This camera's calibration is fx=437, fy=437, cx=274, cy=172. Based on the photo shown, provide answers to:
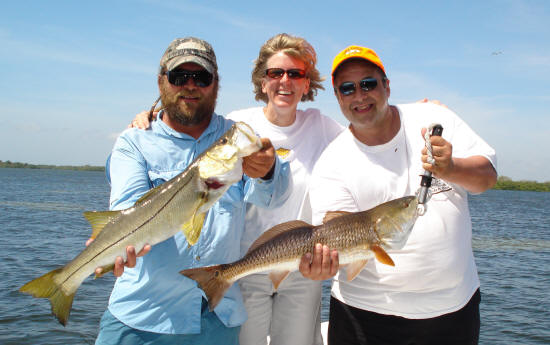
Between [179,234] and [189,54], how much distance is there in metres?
1.55

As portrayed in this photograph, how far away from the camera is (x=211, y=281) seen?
11.7 ft

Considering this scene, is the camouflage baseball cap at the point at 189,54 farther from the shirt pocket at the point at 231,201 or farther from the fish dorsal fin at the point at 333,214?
the fish dorsal fin at the point at 333,214

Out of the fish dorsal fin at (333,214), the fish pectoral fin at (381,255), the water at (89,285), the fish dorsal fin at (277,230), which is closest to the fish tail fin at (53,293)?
the fish dorsal fin at (277,230)

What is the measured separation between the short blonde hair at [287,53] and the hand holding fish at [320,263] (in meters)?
2.23

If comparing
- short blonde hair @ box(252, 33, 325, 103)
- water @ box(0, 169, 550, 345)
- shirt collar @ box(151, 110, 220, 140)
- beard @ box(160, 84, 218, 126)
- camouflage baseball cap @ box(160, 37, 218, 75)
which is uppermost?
short blonde hair @ box(252, 33, 325, 103)

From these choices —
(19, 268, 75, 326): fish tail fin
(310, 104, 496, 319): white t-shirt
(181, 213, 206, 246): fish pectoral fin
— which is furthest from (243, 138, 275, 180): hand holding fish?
(19, 268, 75, 326): fish tail fin

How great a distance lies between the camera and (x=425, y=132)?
3.37 meters

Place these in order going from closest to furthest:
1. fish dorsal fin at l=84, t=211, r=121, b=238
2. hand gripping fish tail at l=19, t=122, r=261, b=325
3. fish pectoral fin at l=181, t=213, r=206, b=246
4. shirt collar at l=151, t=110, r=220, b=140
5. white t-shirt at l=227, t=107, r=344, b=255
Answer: hand gripping fish tail at l=19, t=122, r=261, b=325 → fish pectoral fin at l=181, t=213, r=206, b=246 → fish dorsal fin at l=84, t=211, r=121, b=238 → shirt collar at l=151, t=110, r=220, b=140 → white t-shirt at l=227, t=107, r=344, b=255

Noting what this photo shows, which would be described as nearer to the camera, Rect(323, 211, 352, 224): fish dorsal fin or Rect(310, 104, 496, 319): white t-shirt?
Rect(310, 104, 496, 319): white t-shirt

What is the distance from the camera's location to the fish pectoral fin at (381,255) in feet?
Answer: 11.7

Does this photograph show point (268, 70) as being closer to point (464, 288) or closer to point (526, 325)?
point (464, 288)

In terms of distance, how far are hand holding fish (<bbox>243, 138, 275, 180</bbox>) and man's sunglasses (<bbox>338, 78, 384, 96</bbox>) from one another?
1.10 meters

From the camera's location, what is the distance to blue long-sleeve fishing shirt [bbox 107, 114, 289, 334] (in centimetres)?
362

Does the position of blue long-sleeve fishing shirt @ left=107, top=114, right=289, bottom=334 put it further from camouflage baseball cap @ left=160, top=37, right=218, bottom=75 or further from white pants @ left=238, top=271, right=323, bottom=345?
white pants @ left=238, top=271, right=323, bottom=345
